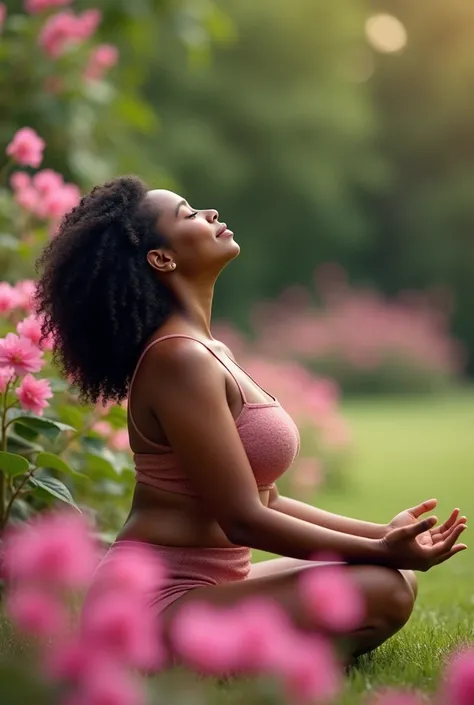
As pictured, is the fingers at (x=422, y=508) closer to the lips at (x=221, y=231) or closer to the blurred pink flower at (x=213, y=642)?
the lips at (x=221, y=231)

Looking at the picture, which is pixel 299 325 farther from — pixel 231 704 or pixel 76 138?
pixel 231 704

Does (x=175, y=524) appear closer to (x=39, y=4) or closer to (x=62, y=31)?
(x=62, y=31)

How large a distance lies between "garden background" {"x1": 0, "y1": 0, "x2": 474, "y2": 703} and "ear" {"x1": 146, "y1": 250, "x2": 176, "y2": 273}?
9.47ft

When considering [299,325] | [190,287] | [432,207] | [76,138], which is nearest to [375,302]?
[299,325]

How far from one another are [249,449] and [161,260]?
48 cm

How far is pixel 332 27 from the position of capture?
26.3 metres

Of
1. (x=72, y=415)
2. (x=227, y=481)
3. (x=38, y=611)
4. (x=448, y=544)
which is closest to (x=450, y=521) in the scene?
(x=448, y=544)

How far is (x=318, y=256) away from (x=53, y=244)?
2512cm

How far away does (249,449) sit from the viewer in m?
2.69

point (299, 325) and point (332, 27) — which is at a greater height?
point (332, 27)

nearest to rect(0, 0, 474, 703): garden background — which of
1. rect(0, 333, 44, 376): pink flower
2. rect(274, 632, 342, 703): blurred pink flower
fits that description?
rect(0, 333, 44, 376): pink flower

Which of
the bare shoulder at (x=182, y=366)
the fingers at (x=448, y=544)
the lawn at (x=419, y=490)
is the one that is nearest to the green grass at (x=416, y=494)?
the lawn at (x=419, y=490)

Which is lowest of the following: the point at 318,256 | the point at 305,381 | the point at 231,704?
the point at 231,704

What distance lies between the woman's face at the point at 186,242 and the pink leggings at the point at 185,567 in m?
0.64
